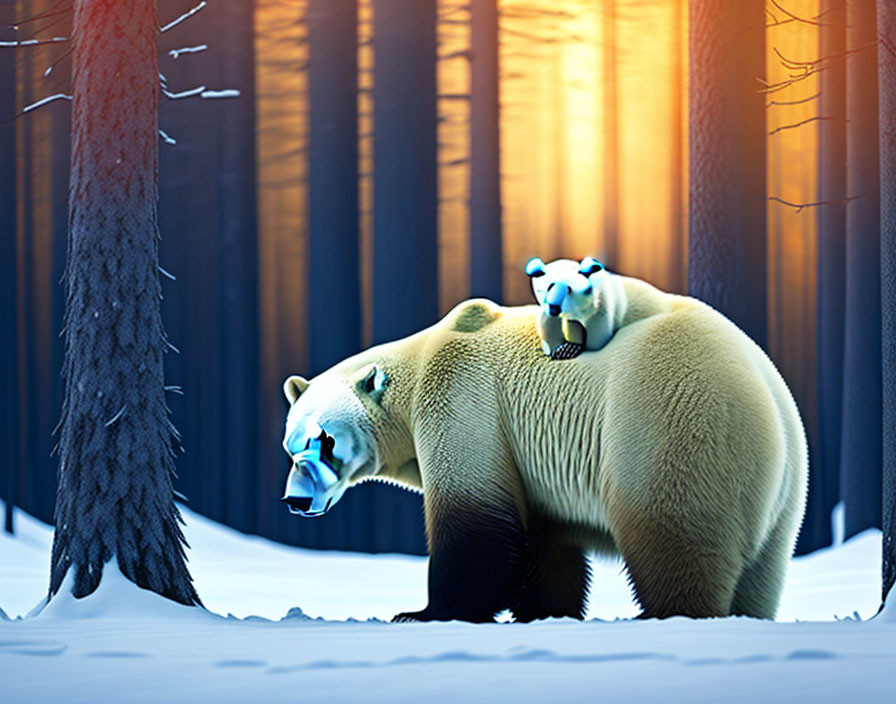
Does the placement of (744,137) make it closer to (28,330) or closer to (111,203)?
(111,203)

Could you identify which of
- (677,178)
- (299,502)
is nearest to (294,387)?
(299,502)

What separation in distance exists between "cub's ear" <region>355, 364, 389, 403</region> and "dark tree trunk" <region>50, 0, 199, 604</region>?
3.01 feet

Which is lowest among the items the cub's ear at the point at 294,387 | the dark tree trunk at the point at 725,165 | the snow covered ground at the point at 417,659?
the snow covered ground at the point at 417,659

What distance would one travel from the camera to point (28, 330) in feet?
33.9

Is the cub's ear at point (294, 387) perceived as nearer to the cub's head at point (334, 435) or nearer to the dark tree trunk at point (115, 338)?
the cub's head at point (334, 435)

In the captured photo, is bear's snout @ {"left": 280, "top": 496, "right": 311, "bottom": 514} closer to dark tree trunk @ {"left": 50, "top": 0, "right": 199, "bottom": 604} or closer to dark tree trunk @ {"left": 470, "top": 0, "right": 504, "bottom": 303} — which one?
dark tree trunk @ {"left": 50, "top": 0, "right": 199, "bottom": 604}

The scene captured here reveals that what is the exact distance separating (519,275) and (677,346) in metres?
5.50

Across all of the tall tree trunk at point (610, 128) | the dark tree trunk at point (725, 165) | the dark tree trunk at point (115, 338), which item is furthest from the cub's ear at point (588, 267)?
the tall tree trunk at point (610, 128)

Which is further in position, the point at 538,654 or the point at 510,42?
the point at 510,42

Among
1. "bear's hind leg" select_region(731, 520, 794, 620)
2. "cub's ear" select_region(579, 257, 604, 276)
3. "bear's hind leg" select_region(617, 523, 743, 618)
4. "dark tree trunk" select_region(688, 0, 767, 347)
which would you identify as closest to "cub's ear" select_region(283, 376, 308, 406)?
"cub's ear" select_region(579, 257, 604, 276)

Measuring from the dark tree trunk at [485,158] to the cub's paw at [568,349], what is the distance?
16.8 ft

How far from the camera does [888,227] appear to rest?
518 cm

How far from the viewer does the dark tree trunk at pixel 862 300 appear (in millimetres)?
8586

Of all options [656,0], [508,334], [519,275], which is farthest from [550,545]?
[656,0]
